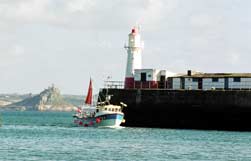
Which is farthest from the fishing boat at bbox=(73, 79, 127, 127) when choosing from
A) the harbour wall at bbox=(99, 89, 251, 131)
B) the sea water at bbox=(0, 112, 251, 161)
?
the sea water at bbox=(0, 112, 251, 161)

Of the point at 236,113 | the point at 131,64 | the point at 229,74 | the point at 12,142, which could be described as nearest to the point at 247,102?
the point at 236,113

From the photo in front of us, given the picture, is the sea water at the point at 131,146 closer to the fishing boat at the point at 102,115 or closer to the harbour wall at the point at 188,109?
the harbour wall at the point at 188,109

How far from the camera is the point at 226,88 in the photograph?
9038cm

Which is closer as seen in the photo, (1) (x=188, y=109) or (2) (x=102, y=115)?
(1) (x=188, y=109)

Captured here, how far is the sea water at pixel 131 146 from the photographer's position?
5678cm

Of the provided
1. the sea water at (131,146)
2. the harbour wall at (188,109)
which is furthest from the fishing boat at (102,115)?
the sea water at (131,146)

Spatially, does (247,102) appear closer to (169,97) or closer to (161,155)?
(169,97)

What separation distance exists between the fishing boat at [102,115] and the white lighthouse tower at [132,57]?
3.53 metres

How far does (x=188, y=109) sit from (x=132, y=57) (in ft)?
36.6

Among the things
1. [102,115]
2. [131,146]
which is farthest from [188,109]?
[131,146]

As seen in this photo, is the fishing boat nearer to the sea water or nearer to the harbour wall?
the harbour wall

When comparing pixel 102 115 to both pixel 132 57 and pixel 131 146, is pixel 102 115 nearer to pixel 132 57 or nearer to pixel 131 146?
pixel 132 57

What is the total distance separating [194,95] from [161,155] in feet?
100

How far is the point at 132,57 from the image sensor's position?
313ft
